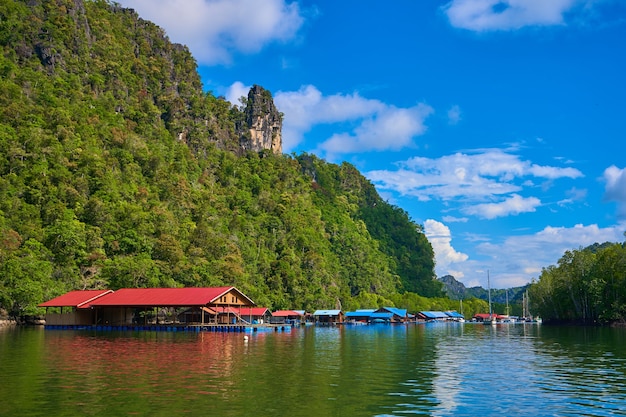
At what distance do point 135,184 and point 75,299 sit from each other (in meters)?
45.5

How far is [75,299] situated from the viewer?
71.8 metres

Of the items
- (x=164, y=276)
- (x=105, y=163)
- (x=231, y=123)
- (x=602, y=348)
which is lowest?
(x=602, y=348)

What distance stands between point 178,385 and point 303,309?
112 m

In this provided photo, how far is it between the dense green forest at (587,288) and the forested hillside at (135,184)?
55.2 m

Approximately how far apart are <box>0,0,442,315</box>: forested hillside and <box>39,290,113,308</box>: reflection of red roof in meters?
2.67

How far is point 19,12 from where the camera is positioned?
120m

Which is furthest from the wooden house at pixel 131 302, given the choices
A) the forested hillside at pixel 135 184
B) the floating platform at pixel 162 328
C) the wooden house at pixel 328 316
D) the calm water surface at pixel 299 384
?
the wooden house at pixel 328 316

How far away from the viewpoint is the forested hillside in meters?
85.1

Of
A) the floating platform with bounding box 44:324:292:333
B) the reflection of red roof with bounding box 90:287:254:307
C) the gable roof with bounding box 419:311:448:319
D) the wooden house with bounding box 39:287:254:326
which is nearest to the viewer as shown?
the reflection of red roof with bounding box 90:287:254:307

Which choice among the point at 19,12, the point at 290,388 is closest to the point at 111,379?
the point at 290,388

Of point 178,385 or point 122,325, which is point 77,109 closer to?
point 122,325

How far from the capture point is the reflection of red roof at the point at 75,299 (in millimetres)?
70188

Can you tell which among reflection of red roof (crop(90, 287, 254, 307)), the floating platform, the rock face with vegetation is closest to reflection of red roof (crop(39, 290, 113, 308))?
reflection of red roof (crop(90, 287, 254, 307))

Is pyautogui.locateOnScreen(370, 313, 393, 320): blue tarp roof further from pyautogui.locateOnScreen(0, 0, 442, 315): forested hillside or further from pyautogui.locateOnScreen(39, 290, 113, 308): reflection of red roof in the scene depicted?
pyautogui.locateOnScreen(39, 290, 113, 308): reflection of red roof
